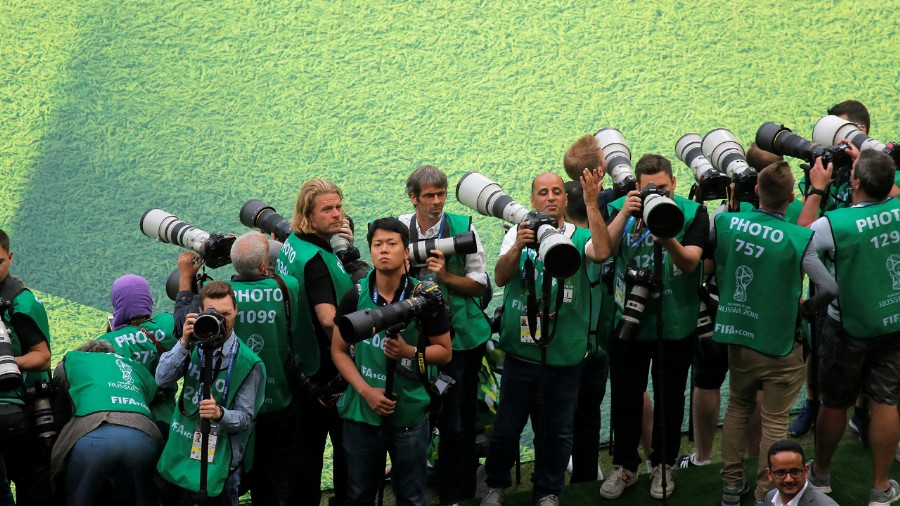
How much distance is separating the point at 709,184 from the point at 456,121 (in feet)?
9.22

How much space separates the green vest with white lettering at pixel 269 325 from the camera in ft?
12.4

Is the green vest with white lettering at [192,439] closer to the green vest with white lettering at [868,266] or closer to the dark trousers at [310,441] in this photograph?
the dark trousers at [310,441]

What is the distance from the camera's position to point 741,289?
12.8 feet

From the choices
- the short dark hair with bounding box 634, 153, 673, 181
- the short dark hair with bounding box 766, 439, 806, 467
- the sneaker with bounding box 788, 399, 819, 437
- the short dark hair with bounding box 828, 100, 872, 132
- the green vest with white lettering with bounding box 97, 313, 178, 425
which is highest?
the short dark hair with bounding box 828, 100, 872, 132

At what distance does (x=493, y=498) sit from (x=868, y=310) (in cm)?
153

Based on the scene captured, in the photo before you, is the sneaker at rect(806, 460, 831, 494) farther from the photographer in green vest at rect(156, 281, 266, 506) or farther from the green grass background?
the green grass background

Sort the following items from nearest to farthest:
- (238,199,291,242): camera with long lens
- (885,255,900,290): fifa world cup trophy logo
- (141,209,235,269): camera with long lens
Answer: (885,255,900,290): fifa world cup trophy logo, (141,209,235,269): camera with long lens, (238,199,291,242): camera with long lens

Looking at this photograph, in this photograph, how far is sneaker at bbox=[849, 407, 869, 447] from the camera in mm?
4680

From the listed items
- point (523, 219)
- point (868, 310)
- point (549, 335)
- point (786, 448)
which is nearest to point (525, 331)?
point (549, 335)

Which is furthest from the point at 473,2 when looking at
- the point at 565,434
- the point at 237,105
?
the point at 565,434

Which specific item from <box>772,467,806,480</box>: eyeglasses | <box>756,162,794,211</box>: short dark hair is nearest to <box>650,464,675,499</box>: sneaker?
<box>772,467,806,480</box>: eyeglasses

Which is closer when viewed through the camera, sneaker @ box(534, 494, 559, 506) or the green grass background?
sneaker @ box(534, 494, 559, 506)

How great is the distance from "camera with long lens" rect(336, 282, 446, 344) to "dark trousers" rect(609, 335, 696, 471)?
1005 millimetres

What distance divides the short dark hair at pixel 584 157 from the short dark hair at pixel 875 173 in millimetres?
970
